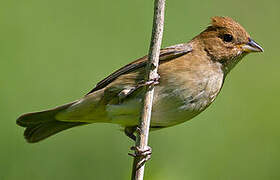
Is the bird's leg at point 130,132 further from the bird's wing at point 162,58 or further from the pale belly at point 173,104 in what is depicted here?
the bird's wing at point 162,58

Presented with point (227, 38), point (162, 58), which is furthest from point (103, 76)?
point (227, 38)

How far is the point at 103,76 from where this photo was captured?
730 cm

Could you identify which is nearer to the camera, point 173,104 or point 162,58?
point 173,104

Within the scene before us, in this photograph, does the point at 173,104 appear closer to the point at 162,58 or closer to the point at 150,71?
the point at 162,58

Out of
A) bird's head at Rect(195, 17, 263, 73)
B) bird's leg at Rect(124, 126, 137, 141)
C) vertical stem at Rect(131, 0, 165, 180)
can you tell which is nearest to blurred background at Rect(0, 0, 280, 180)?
bird's leg at Rect(124, 126, 137, 141)

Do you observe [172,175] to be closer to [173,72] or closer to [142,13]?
[173,72]

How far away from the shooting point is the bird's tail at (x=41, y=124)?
654cm

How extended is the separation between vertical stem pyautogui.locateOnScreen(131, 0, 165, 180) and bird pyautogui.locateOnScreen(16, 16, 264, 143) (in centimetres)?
94

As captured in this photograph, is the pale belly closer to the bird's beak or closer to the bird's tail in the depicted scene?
the bird's beak

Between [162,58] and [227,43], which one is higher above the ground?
[227,43]

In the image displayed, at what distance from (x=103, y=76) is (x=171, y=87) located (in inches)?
61.0

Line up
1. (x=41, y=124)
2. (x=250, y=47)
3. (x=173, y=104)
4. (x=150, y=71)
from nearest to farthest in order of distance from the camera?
(x=150, y=71) → (x=173, y=104) → (x=250, y=47) → (x=41, y=124)

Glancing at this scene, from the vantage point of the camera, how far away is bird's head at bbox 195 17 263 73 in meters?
6.27
